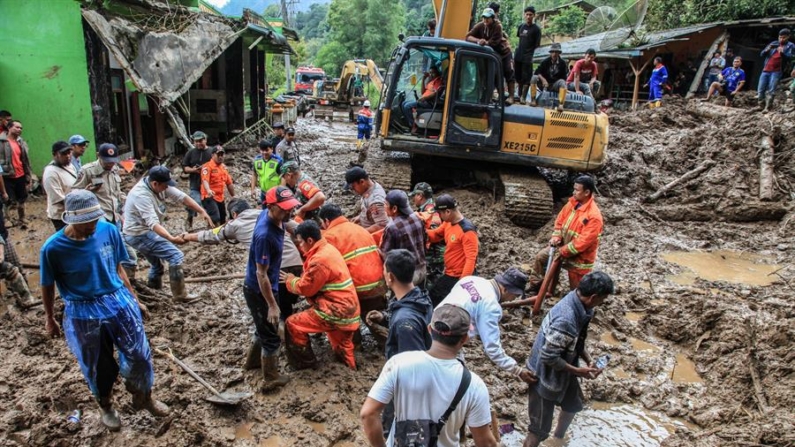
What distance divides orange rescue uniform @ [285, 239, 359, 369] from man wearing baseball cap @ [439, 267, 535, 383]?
1.13 m

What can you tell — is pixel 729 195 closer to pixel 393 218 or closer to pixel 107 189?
pixel 393 218

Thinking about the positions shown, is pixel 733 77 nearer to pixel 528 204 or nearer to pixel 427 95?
pixel 528 204

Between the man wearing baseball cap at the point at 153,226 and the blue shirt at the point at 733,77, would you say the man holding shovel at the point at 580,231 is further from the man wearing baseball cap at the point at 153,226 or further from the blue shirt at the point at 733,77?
the blue shirt at the point at 733,77

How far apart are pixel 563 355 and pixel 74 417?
→ 11.3ft

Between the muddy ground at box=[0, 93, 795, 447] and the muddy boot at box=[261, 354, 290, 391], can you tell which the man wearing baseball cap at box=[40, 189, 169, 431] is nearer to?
the muddy ground at box=[0, 93, 795, 447]

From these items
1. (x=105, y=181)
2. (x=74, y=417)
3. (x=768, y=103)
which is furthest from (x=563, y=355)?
(x=768, y=103)

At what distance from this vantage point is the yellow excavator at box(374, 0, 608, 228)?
7.87 metres

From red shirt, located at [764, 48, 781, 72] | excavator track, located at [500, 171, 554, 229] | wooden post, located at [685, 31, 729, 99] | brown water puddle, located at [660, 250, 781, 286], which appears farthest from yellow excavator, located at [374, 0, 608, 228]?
wooden post, located at [685, 31, 729, 99]

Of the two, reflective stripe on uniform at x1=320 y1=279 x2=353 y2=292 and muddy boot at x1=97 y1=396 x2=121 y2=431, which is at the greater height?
reflective stripe on uniform at x1=320 y1=279 x2=353 y2=292

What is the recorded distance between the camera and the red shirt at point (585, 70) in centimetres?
980

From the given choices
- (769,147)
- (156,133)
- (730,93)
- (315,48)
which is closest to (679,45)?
(730,93)

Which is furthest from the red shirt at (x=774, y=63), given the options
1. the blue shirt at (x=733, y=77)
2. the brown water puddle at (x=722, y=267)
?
the brown water puddle at (x=722, y=267)

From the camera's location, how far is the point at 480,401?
2209 millimetres

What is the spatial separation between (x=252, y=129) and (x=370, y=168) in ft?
27.9
